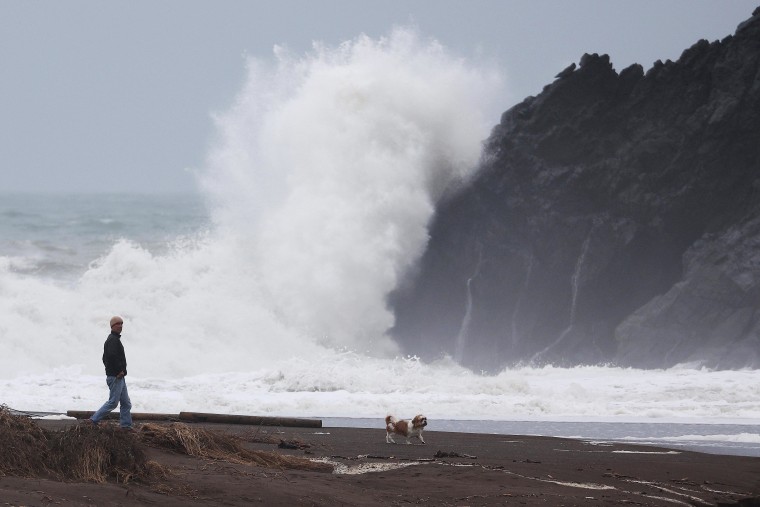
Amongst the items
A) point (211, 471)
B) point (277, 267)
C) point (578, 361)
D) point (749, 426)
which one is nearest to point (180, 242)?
point (277, 267)

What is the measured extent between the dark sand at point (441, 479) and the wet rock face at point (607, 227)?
1550cm

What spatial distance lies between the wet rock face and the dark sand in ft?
50.8

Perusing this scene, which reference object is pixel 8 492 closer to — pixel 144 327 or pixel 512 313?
pixel 144 327

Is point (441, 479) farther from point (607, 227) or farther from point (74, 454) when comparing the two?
point (607, 227)

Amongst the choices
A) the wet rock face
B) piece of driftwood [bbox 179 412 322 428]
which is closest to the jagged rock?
the wet rock face

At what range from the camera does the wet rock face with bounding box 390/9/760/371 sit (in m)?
28.9

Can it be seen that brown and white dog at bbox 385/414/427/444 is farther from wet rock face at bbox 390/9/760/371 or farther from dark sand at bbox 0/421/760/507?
wet rock face at bbox 390/9/760/371

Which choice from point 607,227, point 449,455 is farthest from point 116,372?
point 607,227

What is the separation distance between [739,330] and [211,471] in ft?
69.3

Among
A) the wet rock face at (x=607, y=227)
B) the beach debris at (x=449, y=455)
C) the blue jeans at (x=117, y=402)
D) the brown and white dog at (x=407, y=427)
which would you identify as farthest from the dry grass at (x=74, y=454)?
the wet rock face at (x=607, y=227)

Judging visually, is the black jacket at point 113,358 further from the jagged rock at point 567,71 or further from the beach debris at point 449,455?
the jagged rock at point 567,71

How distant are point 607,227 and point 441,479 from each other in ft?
68.5

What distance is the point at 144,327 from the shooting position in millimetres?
29094

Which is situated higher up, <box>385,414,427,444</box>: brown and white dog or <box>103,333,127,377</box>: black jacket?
<box>103,333,127,377</box>: black jacket
